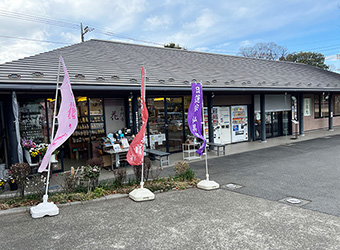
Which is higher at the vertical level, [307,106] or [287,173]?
[307,106]

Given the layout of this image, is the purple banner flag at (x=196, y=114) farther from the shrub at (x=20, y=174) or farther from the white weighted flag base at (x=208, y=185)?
the shrub at (x=20, y=174)

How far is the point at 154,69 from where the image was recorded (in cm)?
1121

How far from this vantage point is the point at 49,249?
11.8 ft

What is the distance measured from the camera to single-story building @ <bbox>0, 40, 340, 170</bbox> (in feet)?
26.5

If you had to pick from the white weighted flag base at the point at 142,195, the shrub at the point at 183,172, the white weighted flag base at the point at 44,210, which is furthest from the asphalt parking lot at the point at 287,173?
the white weighted flag base at the point at 44,210

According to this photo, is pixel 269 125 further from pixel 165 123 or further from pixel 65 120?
pixel 65 120

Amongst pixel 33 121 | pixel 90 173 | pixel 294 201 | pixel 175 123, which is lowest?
pixel 294 201

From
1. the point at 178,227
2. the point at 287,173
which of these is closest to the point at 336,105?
the point at 287,173

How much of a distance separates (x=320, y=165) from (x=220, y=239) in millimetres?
6130

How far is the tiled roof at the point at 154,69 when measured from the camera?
8.27 metres

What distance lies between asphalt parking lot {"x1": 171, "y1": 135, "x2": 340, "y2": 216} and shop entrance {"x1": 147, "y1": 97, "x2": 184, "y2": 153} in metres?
2.08

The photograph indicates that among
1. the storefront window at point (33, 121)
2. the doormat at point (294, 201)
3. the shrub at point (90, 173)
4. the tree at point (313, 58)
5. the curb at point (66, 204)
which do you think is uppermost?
the tree at point (313, 58)

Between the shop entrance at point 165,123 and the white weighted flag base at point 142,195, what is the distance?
5.04 metres

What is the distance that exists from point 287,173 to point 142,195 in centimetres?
438
